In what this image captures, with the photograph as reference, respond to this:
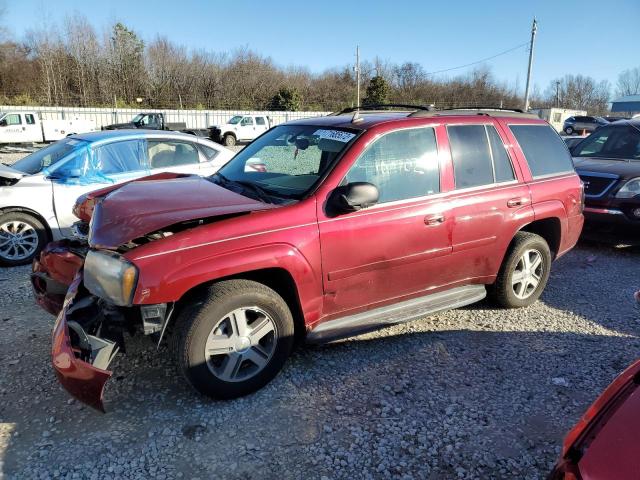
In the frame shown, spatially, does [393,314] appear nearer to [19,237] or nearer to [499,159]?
[499,159]

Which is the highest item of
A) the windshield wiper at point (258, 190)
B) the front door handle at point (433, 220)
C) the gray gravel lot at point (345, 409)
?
the windshield wiper at point (258, 190)

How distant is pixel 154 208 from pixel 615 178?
6365 millimetres

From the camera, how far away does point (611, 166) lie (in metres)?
7.06

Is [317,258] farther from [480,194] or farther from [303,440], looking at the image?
[480,194]

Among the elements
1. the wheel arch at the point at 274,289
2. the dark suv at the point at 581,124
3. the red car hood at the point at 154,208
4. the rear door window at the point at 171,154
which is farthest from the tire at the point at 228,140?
Answer: the dark suv at the point at 581,124

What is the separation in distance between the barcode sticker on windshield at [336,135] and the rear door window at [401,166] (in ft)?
0.62

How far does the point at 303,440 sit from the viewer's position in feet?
9.32

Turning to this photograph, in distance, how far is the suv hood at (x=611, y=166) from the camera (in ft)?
22.0

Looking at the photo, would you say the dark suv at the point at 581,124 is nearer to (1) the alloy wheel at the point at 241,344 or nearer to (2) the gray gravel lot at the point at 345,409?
(2) the gray gravel lot at the point at 345,409

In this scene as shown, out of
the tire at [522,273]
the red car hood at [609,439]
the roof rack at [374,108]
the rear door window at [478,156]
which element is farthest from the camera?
the roof rack at [374,108]

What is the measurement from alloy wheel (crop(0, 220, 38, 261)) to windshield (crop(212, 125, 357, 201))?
10.2 ft

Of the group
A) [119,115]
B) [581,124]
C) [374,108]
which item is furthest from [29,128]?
[581,124]

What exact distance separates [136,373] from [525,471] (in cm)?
262

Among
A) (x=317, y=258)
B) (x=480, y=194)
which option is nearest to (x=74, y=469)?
(x=317, y=258)
